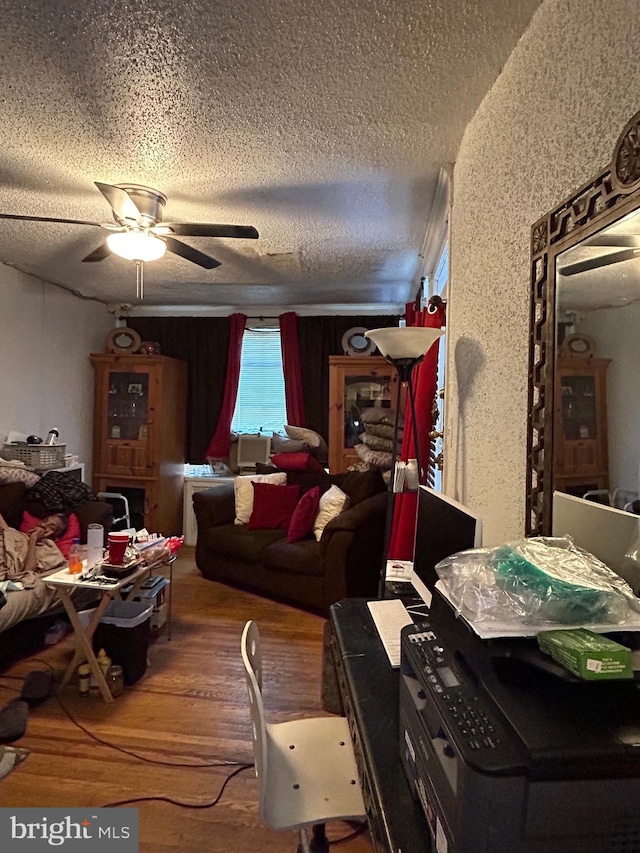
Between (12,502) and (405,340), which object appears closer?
(405,340)

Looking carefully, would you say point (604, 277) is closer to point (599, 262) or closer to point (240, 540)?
point (599, 262)

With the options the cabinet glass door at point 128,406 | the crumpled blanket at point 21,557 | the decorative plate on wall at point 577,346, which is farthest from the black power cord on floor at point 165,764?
the cabinet glass door at point 128,406

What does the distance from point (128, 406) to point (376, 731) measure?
14.3 feet

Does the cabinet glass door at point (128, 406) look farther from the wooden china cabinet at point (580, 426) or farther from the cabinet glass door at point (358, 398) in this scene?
the wooden china cabinet at point (580, 426)

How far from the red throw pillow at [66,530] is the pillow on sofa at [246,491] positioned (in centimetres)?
124

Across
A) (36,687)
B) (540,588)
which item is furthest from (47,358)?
(540,588)

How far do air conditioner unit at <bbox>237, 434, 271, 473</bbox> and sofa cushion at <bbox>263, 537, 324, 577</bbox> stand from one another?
4.35 feet

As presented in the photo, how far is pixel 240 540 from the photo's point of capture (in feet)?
13.0

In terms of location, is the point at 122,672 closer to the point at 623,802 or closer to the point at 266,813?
the point at 266,813

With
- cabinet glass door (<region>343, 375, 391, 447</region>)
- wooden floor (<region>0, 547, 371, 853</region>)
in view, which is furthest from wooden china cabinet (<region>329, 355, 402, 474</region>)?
wooden floor (<region>0, 547, 371, 853</region>)

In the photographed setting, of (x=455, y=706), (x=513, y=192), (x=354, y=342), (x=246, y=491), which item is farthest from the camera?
(x=354, y=342)

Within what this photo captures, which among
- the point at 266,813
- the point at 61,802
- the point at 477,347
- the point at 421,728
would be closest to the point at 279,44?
the point at 477,347

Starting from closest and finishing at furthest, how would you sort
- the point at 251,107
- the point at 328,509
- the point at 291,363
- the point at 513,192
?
the point at 513,192, the point at 251,107, the point at 328,509, the point at 291,363

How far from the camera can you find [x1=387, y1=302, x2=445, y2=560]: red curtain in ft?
8.02
